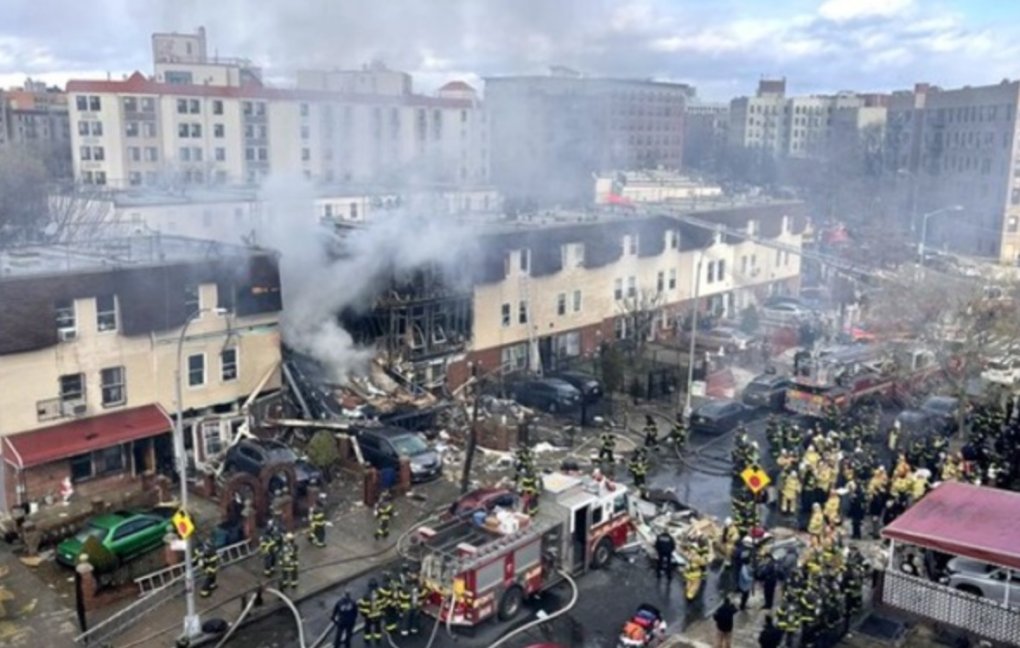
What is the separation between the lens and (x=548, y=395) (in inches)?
1052

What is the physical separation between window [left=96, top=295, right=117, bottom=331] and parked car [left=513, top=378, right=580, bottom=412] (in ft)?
36.7

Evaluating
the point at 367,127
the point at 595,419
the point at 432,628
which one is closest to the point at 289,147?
the point at 367,127

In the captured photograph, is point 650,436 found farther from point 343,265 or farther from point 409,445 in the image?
point 343,265

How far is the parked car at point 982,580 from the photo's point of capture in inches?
503

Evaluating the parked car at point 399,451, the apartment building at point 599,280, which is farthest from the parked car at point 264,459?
the apartment building at point 599,280

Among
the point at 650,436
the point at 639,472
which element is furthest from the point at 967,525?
the point at 650,436

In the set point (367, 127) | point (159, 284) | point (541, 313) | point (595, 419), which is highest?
point (367, 127)

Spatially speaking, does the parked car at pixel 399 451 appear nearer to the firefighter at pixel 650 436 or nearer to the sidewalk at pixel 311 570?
the sidewalk at pixel 311 570

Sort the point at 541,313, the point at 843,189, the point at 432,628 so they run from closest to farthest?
the point at 432,628 → the point at 541,313 → the point at 843,189

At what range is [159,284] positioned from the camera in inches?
819

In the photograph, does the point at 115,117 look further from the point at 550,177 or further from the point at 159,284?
the point at 159,284

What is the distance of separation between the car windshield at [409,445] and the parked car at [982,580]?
37.0 feet

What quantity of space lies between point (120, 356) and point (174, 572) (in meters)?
6.10

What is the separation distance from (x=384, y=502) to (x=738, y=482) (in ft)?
25.1
